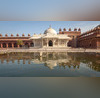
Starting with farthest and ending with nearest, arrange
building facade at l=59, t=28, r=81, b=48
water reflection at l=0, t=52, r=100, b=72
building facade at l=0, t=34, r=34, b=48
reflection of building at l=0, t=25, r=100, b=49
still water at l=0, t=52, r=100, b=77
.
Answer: building facade at l=59, t=28, r=81, b=48 < building facade at l=0, t=34, r=34, b=48 < reflection of building at l=0, t=25, r=100, b=49 < water reflection at l=0, t=52, r=100, b=72 < still water at l=0, t=52, r=100, b=77

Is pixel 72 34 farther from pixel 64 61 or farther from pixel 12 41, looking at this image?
pixel 64 61

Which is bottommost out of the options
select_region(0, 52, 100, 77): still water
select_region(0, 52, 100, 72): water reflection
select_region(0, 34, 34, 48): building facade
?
select_region(0, 52, 100, 77): still water

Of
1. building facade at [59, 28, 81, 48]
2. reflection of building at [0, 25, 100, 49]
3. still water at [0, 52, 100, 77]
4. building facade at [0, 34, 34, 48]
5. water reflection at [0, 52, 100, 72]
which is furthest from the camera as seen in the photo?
building facade at [59, 28, 81, 48]

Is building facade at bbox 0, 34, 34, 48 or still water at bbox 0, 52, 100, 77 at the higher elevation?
building facade at bbox 0, 34, 34, 48

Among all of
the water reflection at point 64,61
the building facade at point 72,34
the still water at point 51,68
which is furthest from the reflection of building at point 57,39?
the still water at point 51,68

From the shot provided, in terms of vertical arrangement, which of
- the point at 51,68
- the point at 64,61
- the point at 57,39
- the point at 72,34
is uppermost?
the point at 72,34

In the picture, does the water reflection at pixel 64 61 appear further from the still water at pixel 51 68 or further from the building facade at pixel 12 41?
the building facade at pixel 12 41

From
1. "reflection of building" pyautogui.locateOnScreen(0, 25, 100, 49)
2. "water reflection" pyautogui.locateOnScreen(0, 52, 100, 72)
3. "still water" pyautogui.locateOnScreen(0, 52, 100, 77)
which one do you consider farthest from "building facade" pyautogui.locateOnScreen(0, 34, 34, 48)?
"still water" pyautogui.locateOnScreen(0, 52, 100, 77)

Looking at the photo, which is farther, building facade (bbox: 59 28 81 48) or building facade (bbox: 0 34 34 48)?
building facade (bbox: 59 28 81 48)

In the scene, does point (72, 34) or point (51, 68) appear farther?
point (72, 34)

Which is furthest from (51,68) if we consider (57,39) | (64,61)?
(57,39)

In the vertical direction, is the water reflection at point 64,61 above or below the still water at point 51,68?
above

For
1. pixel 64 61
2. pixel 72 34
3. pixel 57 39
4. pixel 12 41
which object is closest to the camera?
pixel 64 61

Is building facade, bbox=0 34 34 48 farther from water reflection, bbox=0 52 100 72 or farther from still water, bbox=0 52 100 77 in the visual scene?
still water, bbox=0 52 100 77
